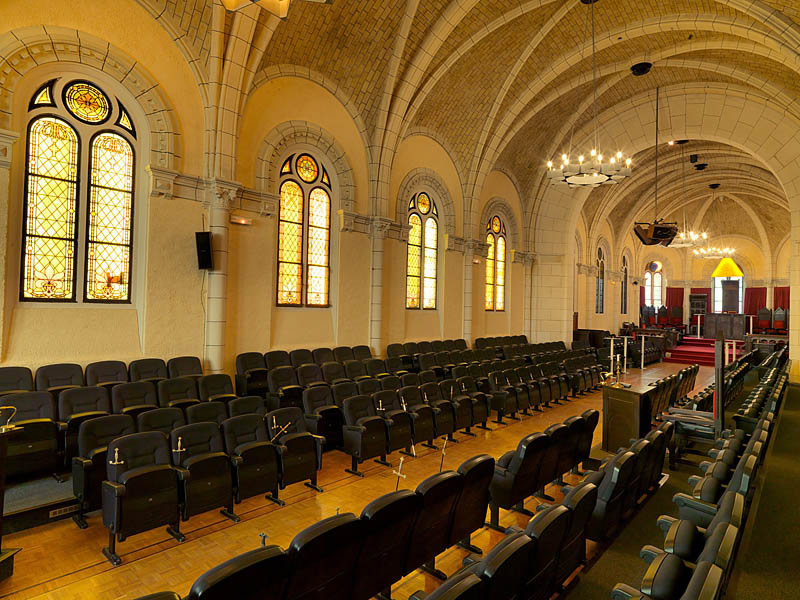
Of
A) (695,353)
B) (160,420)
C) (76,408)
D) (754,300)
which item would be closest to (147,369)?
(76,408)

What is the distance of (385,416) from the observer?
7383mm

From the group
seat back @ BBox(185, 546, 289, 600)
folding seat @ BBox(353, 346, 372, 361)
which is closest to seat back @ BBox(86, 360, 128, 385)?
folding seat @ BBox(353, 346, 372, 361)

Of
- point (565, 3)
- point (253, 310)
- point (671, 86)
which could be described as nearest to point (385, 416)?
point (253, 310)

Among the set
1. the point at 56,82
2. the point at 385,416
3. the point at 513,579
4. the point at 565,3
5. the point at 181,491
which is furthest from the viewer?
the point at 565,3

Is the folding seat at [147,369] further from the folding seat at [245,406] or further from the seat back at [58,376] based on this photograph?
the folding seat at [245,406]

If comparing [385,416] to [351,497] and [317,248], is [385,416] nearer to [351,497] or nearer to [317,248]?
[351,497]

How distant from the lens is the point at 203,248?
926 centimetres

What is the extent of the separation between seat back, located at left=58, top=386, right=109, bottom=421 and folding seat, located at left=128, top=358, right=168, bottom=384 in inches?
56.1

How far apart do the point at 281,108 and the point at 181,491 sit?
8.74 meters

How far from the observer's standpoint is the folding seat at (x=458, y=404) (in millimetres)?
8328

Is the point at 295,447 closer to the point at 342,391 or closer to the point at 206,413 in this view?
the point at 206,413

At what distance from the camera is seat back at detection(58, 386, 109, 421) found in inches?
252

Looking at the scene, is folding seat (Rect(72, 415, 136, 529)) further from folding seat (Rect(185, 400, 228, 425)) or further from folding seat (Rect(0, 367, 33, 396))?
folding seat (Rect(0, 367, 33, 396))

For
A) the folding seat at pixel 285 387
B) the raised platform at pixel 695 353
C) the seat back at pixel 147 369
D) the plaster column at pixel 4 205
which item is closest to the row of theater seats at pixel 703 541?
the folding seat at pixel 285 387
